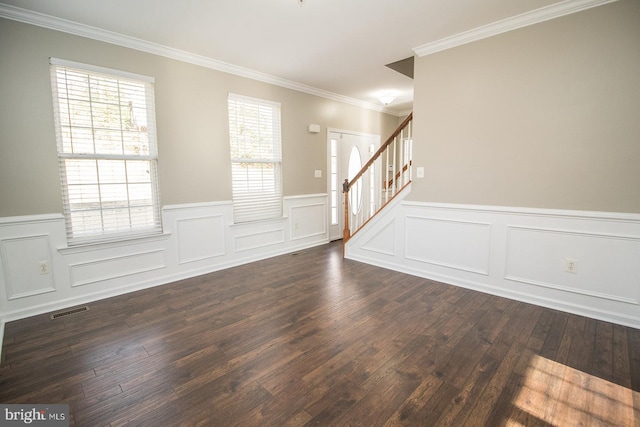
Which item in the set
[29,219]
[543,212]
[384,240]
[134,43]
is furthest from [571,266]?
[29,219]

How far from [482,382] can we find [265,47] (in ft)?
12.1

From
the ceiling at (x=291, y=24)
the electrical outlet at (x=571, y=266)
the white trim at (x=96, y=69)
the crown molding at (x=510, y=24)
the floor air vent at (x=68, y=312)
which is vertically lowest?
the floor air vent at (x=68, y=312)

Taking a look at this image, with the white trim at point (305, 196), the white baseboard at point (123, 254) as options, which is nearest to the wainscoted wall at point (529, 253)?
the white trim at point (305, 196)

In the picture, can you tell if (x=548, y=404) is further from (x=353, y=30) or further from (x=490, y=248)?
(x=353, y=30)

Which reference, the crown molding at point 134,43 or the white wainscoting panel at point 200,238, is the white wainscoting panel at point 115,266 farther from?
the crown molding at point 134,43

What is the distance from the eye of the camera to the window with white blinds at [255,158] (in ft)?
13.7

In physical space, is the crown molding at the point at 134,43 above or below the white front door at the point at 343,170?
above

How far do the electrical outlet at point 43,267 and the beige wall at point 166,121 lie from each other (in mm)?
480

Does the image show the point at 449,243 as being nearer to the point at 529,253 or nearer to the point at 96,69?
the point at 529,253

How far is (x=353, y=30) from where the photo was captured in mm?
3000

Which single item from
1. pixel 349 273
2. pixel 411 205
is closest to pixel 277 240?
pixel 349 273

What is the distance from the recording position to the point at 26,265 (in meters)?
2.76

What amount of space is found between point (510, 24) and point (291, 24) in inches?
82.2

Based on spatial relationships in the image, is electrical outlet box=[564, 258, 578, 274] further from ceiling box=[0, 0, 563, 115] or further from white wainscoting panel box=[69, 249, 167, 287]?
white wainscoting panel box=[69, 249, 167, 287]
